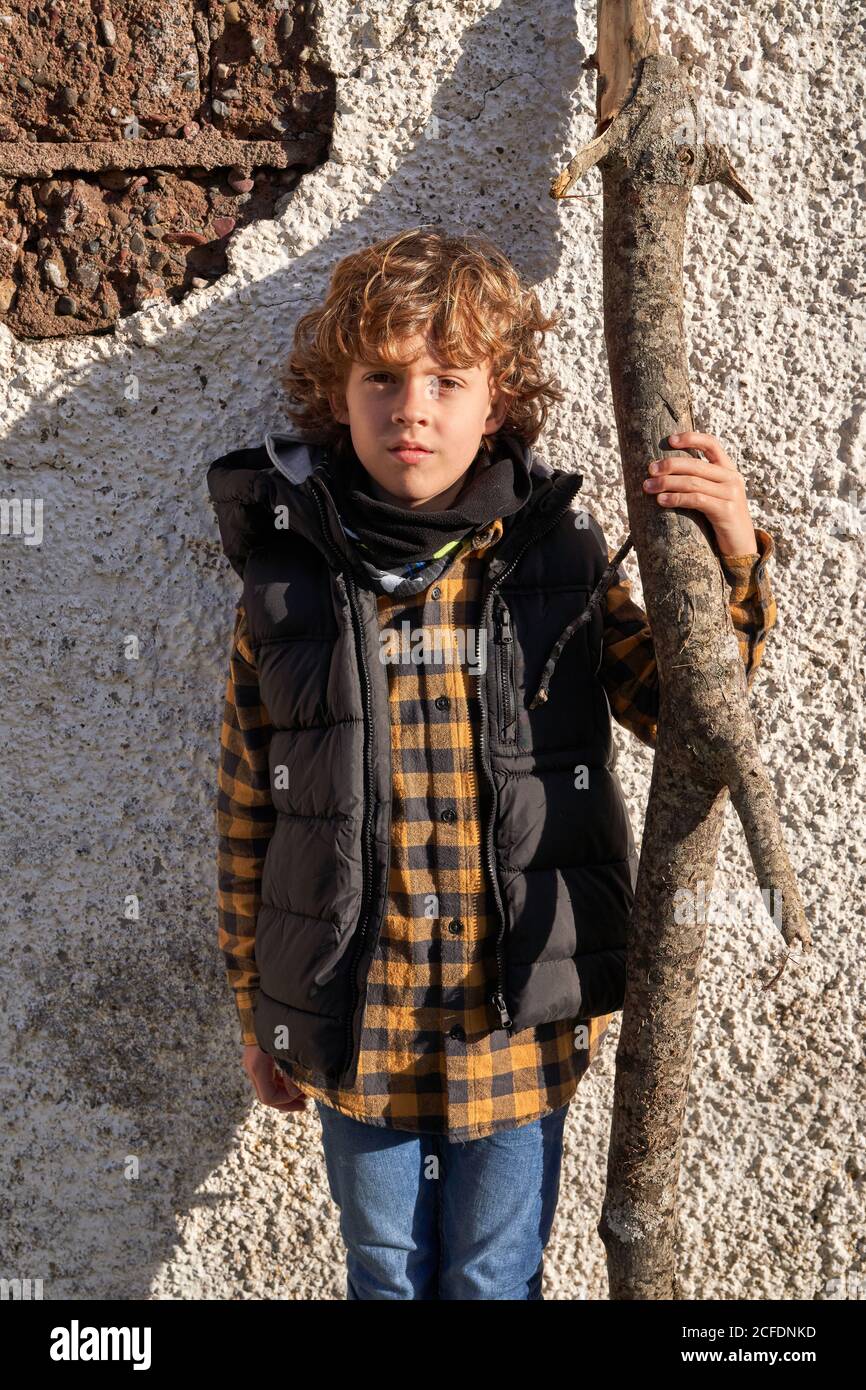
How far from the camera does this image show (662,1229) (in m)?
1.51

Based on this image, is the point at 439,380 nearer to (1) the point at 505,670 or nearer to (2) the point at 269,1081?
(1) the point at 505,670

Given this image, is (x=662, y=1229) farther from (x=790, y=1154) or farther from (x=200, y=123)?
(x=200, y=123)

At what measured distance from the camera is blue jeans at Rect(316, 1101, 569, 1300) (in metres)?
1.46

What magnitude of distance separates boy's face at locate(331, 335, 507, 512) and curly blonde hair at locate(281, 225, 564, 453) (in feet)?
0.07

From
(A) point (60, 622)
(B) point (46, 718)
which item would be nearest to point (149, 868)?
(B) point (46, 718)

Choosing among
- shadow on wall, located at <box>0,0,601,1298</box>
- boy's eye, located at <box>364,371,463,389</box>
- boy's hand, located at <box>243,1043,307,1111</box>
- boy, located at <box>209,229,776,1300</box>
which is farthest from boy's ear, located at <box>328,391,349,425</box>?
boy's hand, located at <box>243,1043,307,1111</box>

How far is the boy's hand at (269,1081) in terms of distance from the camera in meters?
1.66

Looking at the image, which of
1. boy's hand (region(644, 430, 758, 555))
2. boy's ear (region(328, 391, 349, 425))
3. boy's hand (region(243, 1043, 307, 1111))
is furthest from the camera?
boy's hand (region(243, 1043, 307, 1111))

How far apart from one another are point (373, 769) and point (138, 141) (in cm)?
107

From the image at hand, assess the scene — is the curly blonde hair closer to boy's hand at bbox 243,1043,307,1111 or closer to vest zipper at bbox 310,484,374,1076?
vest zipper at bbox 310,484,374,1076

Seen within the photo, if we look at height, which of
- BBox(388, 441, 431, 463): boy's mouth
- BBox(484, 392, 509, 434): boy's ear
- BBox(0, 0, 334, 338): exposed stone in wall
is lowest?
BBox(388, 441, 431, 463): boy's mouth

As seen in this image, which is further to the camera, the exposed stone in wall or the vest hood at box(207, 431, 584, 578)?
the exposed stone in wall

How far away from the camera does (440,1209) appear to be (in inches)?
59.4

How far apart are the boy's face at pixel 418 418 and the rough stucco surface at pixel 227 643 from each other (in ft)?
1.05
